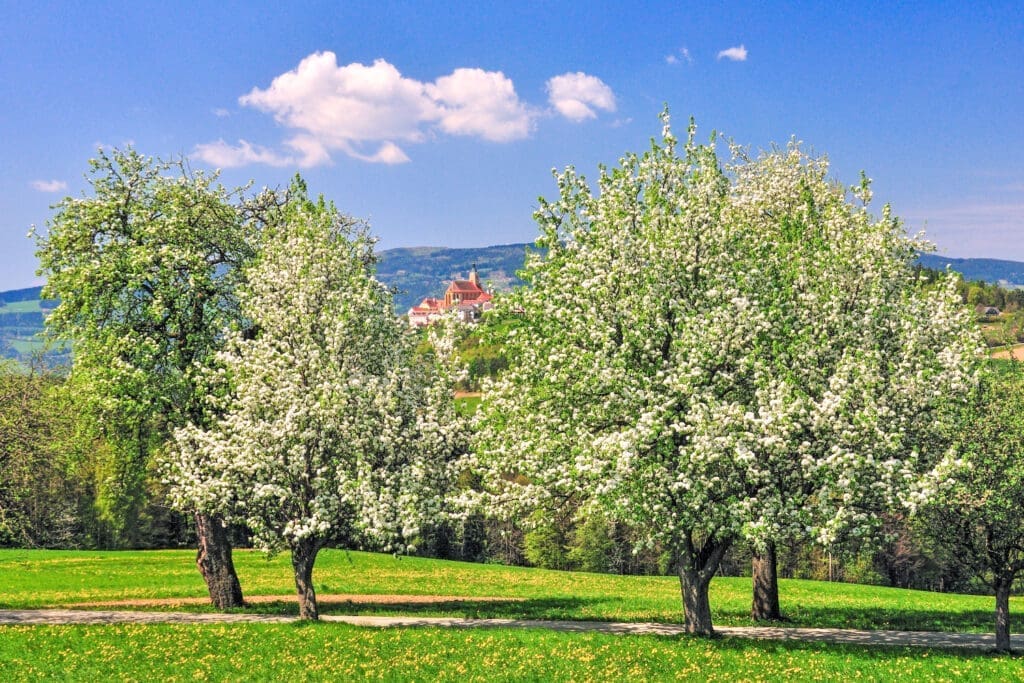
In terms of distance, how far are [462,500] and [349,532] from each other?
4585mm

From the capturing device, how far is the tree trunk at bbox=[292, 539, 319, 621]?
→ 29172 mm

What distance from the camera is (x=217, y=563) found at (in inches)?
1371

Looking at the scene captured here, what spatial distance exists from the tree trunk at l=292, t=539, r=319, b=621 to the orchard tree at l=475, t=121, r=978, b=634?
6.91 metres

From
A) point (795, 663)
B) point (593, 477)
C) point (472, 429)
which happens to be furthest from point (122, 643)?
point (795, 663)

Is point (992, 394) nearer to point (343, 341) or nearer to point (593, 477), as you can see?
point (593, 477)

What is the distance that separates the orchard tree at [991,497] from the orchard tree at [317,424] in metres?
16.7

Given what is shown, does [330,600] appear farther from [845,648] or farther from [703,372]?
[703,372]

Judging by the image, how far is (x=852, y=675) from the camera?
73.3 ft

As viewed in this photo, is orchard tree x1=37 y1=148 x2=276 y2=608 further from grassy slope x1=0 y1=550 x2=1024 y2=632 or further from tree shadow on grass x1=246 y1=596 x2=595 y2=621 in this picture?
grassy slope x1=0 y1=550 x2=1024 y2=632

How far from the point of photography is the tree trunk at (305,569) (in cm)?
2917

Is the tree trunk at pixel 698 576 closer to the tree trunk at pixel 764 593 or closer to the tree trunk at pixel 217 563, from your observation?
the tree trunk at pixel 764 593

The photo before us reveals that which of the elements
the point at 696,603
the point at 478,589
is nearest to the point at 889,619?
the point at 696,603

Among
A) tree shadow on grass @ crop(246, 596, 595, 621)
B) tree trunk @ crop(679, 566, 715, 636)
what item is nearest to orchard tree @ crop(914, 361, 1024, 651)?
tree trunk @ crop(679, 566, 715, 636)

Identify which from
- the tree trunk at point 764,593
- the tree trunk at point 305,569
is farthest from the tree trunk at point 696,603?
the tree trunk at point 305,569
